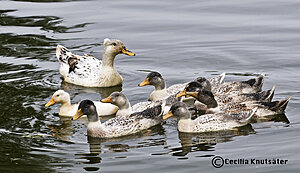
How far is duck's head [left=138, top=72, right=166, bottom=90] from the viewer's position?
13156 millimetres

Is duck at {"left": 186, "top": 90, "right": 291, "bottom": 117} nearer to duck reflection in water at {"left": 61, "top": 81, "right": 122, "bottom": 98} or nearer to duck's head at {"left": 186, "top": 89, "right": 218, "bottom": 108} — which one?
duck's head at {"left": 186, "top": 89, "right": 218, "bottom": 108}

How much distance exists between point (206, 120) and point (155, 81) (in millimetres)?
2095

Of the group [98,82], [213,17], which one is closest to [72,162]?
[98,82]

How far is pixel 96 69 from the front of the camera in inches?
587

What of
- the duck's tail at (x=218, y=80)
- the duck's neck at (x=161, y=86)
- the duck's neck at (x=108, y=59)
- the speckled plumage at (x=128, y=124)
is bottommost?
the speckled plumage at (x=128, y=124)

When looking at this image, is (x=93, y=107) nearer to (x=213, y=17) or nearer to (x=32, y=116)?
(x=32, y=116)

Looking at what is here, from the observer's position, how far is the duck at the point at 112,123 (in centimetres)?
1115

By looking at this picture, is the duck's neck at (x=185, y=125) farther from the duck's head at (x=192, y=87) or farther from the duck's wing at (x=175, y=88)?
the duck's wing at (x=175, y=88)

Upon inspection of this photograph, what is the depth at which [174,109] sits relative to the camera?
37.6 ft

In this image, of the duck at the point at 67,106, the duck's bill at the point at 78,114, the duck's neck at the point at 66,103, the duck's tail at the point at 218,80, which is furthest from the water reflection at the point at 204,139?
the duck's neck at the point at 66,103

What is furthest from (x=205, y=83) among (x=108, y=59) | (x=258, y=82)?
(x=108, y=59)

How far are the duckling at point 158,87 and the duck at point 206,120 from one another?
68.5 inches

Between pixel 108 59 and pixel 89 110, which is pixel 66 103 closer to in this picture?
pixel 89 110

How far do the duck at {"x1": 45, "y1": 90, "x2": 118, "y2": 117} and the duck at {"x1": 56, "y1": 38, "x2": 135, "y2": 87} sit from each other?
2.08m
